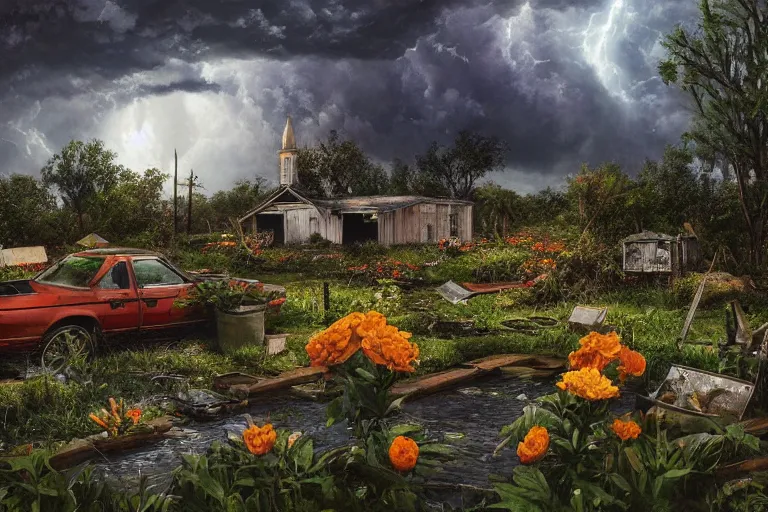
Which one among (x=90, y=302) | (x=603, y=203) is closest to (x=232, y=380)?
(x=90, y=302)

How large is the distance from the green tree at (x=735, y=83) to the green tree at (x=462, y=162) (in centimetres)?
2163

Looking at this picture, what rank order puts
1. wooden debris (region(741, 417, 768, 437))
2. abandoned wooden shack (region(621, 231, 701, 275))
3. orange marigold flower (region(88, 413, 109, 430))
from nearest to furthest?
1. wooden debris (region(741, 417, 768, 437))
2. orange marigold flower (region(88, 413, 109, 430))
3. abandoned wooden shack (region(621, 231, 701, 275))

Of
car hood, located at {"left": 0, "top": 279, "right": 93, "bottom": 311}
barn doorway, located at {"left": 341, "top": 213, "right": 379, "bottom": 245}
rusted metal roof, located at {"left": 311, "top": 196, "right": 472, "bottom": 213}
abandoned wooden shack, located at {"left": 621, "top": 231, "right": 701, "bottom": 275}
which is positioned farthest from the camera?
barn doorway, located at {"left": 341, "top": 213, "right": 379, "bottom": 245}

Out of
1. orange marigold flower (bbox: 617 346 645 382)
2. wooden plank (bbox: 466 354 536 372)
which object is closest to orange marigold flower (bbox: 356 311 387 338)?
A: orange marigold flower (bbox: 617 346 645 382)

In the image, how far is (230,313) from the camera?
7660mm

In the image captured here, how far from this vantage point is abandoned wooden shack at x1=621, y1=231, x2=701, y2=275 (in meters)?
12.4

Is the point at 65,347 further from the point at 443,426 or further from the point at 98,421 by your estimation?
the point at 443,426

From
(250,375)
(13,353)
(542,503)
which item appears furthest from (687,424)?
(13,353)

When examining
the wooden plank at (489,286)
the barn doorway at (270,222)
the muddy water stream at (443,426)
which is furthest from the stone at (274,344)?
the barn doorway at (270,222)

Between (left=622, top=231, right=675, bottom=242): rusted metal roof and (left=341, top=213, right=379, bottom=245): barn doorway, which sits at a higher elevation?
(left=341, top=213, right=379, bottom=245): barn doorway

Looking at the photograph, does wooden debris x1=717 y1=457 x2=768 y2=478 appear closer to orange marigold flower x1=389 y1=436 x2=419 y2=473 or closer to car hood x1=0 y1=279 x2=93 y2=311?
orange marigold flower x1=389 y1=436 x2=419 y2=473

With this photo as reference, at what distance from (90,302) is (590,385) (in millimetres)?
5795

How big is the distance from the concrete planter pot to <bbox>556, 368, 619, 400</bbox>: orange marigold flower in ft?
17.8

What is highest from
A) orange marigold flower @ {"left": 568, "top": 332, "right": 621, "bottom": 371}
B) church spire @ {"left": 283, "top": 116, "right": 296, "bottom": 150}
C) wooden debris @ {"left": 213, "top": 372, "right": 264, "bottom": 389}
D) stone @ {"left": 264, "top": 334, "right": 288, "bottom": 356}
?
church spire @ {"left": 283, "top": 116, "right": 296, "bottom": 150}
